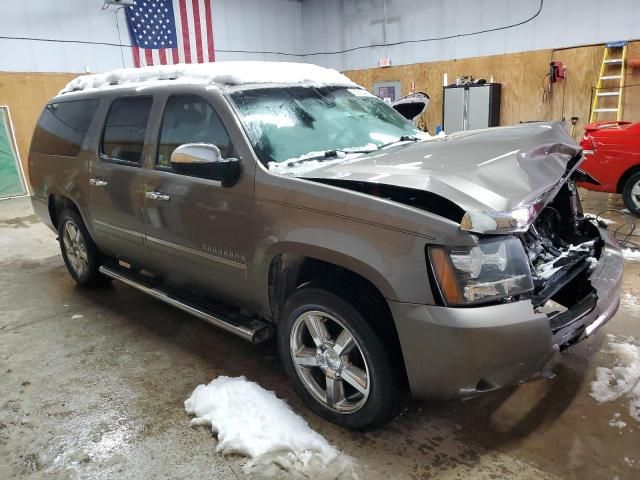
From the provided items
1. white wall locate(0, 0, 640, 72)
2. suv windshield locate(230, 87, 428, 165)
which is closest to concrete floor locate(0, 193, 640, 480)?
suv windshield locate(230, 87, 428, 165)

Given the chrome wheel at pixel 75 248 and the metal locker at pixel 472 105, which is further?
the metal locker at pixel 472 105

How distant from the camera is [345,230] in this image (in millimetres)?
2160

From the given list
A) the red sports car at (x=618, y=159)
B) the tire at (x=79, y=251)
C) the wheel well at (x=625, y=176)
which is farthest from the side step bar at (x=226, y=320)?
the wheel well at (x=625, y=176)

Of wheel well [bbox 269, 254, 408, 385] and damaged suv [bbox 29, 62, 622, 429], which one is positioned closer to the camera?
damaged suv [bbox 29, 62, 622, 429]

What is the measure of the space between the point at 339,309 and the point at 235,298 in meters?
0.89

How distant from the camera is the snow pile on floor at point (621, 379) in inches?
103

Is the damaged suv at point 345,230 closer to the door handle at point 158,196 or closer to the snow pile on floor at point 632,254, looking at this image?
the door handle at point 158,196

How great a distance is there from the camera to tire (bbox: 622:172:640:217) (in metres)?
6.18

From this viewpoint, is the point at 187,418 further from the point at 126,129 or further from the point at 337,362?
the point at 126,129

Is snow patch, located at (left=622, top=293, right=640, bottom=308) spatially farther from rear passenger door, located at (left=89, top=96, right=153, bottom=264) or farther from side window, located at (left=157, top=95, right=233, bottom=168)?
rear passenger door, located at (left=89, top=96, right=153, bottom=264)

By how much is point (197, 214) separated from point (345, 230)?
3.64 feet

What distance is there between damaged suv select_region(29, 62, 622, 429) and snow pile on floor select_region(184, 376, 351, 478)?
0.58 feet

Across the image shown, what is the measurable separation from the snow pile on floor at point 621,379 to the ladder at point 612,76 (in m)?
7.59

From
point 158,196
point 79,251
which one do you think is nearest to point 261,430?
point 158,196
